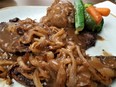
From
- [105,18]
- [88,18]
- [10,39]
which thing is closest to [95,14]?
[88,18]

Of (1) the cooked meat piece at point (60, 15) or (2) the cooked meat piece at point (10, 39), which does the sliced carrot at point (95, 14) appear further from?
(2) the cooked meat piece at point (10, 39)

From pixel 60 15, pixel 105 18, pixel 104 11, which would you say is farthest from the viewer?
pixel 105 18

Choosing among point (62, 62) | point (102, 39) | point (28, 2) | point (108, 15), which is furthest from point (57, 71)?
point (28, 2)

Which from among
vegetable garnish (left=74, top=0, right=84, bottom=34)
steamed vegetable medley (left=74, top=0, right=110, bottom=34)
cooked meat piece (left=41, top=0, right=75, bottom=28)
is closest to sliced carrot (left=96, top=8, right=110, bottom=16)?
steamed vegetable medley (left=74, top=0, right=110, bottom=34)

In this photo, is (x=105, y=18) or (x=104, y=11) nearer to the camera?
(x=104, y=11)

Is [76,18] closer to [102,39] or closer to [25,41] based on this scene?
[102,39]

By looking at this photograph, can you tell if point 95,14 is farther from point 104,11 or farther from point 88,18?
point 104,11

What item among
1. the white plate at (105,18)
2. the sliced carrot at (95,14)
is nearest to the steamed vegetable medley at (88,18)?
the sliced carrot at (95,14)
